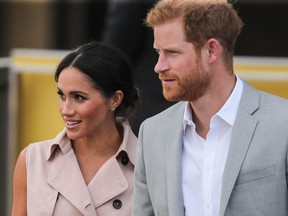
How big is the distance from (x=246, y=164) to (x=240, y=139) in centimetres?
12

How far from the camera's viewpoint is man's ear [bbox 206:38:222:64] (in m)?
4.58

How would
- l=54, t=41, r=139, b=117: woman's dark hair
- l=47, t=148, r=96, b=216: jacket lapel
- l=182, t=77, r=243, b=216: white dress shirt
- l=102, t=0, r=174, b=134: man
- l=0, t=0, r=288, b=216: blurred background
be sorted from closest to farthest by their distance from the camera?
1. l=182, t=77, r=243, b=216: white dress shirt
2. l=47, t=148, r=96, b=216: jacket lapel
3. l=54, t=41, r=139, b=117: woman's dark hair
4. l=102, t=0, r=174, b=134: man
5. l=0, t=0, r=288, b=216: blurred background

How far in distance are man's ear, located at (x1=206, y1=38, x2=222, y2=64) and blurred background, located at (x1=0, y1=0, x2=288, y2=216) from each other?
3.84 feet

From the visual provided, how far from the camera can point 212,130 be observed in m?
4.61

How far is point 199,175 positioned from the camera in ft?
15.0

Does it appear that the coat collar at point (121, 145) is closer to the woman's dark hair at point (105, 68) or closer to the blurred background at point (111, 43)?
the woman's dark hair at point (105, 68)

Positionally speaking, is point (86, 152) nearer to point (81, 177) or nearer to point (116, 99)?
point (81, 177)

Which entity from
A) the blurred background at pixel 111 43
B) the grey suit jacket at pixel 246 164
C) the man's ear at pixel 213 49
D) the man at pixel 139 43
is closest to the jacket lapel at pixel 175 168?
the grey suit jacket at pixel 246 164

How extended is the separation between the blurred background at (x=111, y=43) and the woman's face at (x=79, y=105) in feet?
1.45

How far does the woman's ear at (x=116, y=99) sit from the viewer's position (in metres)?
5.37

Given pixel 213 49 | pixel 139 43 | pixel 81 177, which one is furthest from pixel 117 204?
pixel 139 43

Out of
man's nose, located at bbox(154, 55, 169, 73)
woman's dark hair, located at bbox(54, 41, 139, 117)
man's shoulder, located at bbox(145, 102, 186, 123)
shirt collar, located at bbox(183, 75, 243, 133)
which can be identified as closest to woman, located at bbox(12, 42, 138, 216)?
woman's dark hair, located at bbox(54, 41, 139, 117)

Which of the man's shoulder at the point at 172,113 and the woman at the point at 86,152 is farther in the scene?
the woman at the point at 86,152

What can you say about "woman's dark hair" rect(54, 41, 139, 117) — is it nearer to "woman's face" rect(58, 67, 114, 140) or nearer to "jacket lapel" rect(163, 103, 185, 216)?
"woman's face" rect(58, 67, 114, 140)
